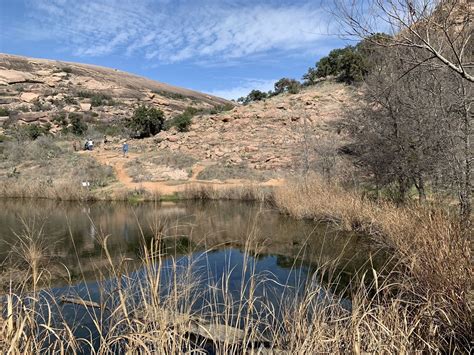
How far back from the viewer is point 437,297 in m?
4.30

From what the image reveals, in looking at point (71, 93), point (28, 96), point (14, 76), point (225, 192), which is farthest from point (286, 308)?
point (14, 76)

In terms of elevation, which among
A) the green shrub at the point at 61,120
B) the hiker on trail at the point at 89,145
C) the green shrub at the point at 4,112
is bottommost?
the hiker on trail at the point at 89,145

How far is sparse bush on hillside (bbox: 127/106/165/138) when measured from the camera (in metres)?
36.6

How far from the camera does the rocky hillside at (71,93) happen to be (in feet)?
158

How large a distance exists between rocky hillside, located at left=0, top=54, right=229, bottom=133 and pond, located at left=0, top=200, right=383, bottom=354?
1192 inches

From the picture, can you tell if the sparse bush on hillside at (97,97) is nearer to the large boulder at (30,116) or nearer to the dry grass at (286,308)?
the large boulder at (30,116)

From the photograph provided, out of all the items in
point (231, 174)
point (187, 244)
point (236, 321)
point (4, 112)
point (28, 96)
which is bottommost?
point (187, 244)

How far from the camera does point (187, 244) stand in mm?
Answer: 12125

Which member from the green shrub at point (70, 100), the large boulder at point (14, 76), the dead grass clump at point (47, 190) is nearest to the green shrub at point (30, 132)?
the green shrub at point (70, 100)

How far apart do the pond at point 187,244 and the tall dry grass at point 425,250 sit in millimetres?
571

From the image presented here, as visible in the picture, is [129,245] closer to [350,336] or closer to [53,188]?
[350,336]

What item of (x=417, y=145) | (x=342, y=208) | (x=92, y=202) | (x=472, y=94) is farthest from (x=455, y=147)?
(x=92, y=202)

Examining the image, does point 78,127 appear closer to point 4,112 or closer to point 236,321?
point 4,112

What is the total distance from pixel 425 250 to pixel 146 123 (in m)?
33.8
